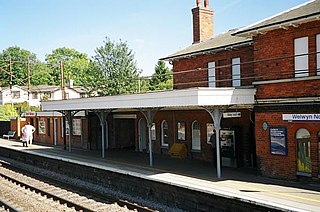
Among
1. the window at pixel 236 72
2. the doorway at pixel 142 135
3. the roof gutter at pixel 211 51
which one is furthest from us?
the doorway at pixel 142 135

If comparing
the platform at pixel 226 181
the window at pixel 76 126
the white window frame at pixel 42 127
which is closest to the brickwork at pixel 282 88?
the platform at pixel 226 181

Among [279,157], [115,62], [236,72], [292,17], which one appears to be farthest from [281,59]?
[115,62]

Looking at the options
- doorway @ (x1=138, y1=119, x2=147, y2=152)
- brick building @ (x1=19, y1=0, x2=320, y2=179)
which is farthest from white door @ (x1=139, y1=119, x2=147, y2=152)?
brick building @ (x1=19, y1=0, x2=320, y2=179)

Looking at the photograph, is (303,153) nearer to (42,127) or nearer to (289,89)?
(289,89)

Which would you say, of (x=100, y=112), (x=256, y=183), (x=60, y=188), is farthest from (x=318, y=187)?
(x=100, y=112)

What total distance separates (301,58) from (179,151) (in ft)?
26.7

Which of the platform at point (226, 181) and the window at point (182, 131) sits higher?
the window at point (182, 131)

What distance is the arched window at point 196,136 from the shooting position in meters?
17.6

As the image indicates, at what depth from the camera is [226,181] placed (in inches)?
462

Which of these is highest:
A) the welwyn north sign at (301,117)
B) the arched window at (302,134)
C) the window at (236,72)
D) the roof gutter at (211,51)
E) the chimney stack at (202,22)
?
the chimney stack at (202,22)

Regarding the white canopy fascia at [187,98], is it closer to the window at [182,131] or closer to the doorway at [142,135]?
the window at [182,131]

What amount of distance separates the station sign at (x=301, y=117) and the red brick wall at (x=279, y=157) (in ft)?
0.45

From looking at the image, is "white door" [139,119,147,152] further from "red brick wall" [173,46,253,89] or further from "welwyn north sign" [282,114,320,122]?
"welwyn north sign" [282,114,320,122]

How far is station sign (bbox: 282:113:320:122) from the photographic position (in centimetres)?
1093
